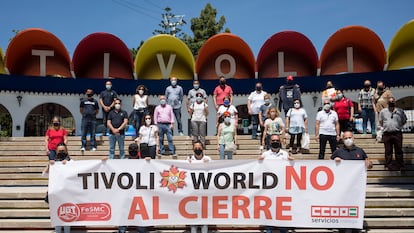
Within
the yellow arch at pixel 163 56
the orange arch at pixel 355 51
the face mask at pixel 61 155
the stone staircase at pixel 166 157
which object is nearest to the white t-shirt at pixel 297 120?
the stone staircase at pixel 166 157

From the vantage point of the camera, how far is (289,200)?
19.3ft

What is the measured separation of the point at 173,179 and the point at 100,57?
16.6m

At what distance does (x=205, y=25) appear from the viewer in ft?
132

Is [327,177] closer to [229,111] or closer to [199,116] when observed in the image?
[229,111]

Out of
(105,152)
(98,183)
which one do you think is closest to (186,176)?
(98,183)

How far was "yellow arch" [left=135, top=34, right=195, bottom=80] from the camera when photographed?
20.4 metres

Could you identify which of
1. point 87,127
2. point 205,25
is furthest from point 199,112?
point 205,25

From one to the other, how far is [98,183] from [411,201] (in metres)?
5.57

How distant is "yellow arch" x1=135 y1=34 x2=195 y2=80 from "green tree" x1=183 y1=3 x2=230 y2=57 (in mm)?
19091

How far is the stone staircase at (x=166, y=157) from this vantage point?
670 centimetres

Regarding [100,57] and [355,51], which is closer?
[355,51]

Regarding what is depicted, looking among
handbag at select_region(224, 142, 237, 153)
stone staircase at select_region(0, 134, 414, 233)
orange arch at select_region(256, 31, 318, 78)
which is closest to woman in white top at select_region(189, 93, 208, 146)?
stone staircase at select_region(0, 134, 414, 233)

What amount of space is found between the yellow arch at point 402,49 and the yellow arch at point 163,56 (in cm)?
1029

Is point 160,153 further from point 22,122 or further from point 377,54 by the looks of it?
point 377,54
